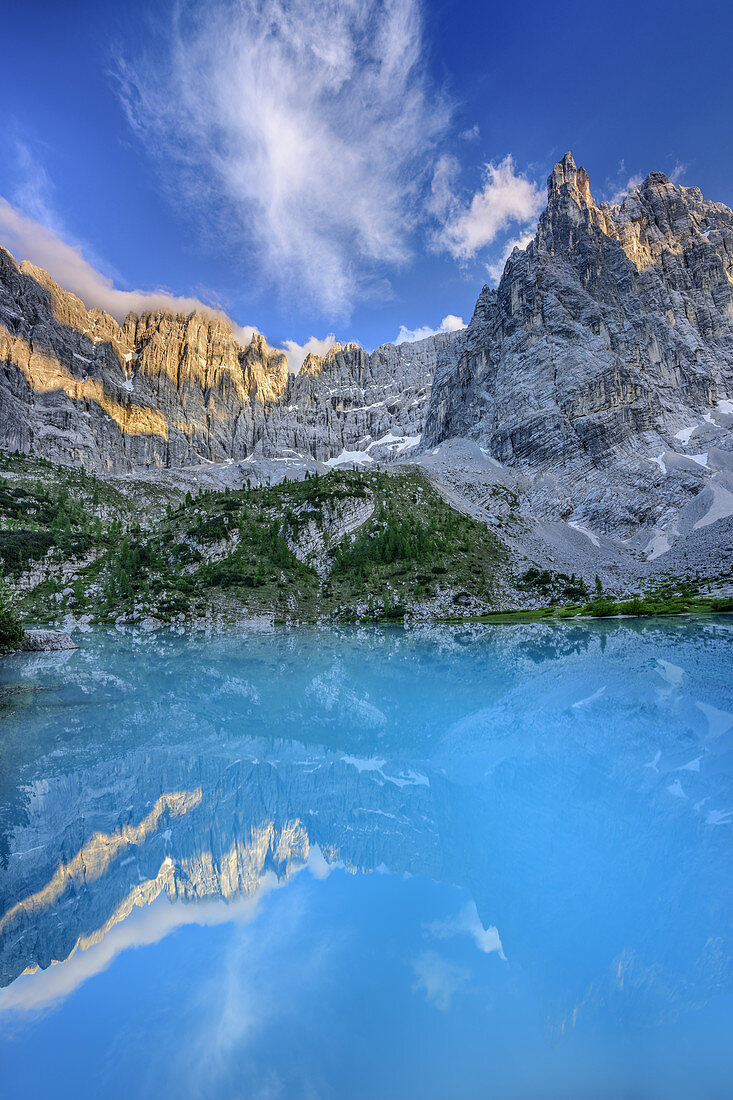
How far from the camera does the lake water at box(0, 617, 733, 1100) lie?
6344mm

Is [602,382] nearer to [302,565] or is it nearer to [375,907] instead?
[302,565]

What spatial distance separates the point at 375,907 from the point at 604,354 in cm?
16438

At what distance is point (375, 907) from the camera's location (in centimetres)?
978

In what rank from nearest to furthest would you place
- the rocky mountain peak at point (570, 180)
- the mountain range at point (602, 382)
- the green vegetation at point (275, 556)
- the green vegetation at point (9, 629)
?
the green vegetation at point (9, 629) → the green vegetation at point (275, 556) → the mountain range at point (602, 382) → the rocky mountain peak at point (570, 180)

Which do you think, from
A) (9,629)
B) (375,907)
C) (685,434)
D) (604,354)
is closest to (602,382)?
(604,354)

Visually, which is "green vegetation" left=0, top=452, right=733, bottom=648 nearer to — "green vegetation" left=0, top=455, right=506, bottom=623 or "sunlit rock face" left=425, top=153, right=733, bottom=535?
"green vegetation" left=0, top=455, right=506, bottom=623

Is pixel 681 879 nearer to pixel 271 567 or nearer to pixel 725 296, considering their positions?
pixel 271 567

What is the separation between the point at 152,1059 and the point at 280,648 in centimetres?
5167

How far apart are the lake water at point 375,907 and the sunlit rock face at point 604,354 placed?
371ft

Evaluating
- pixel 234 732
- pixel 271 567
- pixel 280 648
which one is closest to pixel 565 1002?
pixel 234 732

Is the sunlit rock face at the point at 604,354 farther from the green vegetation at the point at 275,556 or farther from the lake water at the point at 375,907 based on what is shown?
the lake water at the point at 375,907

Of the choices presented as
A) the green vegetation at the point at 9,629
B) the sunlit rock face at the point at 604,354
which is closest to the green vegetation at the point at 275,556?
the sunlit rock face at the point at 604,354

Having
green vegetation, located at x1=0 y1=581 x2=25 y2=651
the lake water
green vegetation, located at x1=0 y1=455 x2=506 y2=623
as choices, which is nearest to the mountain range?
green vegetation, located at x1=0 y1=455 x2=506 y2=623

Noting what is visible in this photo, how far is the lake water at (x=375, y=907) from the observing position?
634 cm
